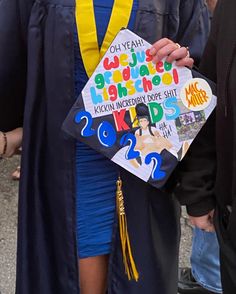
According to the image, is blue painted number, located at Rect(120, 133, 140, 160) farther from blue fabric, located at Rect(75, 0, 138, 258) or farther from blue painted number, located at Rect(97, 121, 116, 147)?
blue fabric, located at Rect(75, 0, 138, 258)

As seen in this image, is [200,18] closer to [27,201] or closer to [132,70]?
[132,70]

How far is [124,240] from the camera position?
1.84 m

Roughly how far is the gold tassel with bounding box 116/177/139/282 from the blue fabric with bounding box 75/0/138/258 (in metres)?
0.03

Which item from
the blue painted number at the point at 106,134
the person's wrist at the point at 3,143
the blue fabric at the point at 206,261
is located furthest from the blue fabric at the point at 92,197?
the blue fabric at the point at 206,261

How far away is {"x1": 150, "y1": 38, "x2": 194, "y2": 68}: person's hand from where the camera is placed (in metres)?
1.59

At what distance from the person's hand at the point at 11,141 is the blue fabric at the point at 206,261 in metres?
0.98

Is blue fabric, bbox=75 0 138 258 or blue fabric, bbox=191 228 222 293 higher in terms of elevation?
blue fabric, bbox=75 0 138 258

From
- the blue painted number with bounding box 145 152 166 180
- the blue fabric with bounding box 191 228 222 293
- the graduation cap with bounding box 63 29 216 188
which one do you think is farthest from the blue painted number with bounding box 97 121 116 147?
the blue fabric with bounding box 191 228 222 293

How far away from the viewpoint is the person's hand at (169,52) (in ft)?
5.23

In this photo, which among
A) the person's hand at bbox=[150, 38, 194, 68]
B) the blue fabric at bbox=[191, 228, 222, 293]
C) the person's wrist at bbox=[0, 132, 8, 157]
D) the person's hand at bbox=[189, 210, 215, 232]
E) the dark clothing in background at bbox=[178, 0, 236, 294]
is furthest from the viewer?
the blue fabric at bbox=[191, 228, 222, 293]

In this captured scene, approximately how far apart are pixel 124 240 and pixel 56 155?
34 centimetres

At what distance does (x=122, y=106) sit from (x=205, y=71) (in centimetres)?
26

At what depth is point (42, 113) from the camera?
5.76 ft

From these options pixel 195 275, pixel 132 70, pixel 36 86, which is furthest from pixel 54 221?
pixel 195 275
